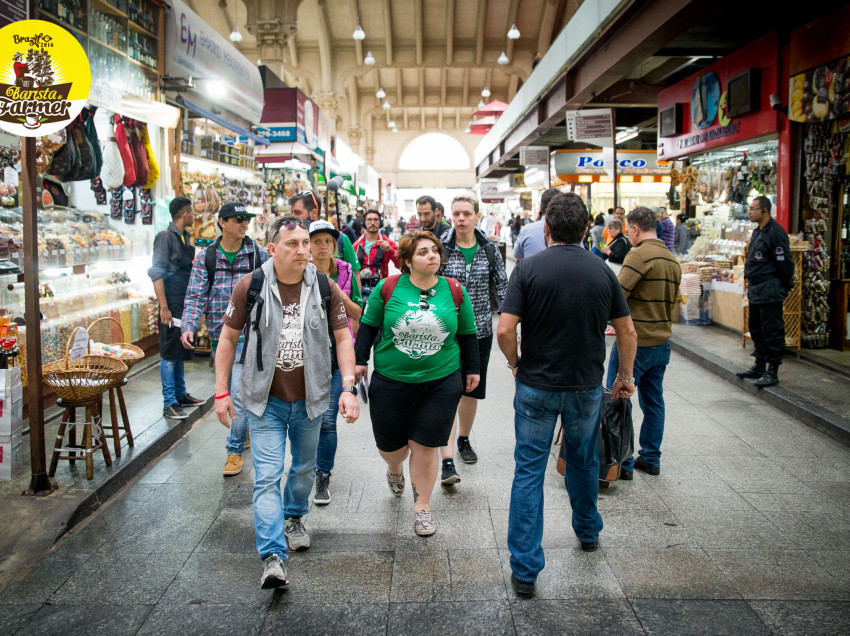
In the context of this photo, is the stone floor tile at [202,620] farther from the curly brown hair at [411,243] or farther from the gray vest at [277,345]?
the curly brown hair at [411,243]

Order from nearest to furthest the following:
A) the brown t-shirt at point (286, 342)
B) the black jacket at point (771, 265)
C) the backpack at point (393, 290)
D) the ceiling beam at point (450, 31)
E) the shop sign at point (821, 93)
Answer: the brown t-shirt at point (286, 342), the backpack at point (393, 290), the black jacket at point (771, 265), the shop sign at point (821, 93), the ceiling beam at point (450, 31)

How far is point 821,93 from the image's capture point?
6879mm

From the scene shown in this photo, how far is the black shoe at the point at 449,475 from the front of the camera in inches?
166

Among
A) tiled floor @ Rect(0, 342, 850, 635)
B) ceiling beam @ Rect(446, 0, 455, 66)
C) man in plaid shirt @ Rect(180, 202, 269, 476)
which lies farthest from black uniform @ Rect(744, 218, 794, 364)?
ceiling beam @ Rect(446, 0, 455, 66)

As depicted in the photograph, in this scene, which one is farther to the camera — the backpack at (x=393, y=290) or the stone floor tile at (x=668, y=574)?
the backpack at (x=393, y=290)

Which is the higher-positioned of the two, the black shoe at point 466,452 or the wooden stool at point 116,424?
the wooden stool at point 116,424

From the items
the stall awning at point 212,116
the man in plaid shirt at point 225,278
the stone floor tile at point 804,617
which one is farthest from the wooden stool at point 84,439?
the stall awning at point 212,116

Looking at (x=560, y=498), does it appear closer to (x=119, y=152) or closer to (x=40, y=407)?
(x=40, y=407)

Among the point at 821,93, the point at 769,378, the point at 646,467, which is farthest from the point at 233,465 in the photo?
the point at 821,93

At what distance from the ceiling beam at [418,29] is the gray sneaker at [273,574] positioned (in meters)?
25.6

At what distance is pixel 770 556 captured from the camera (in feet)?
10.8

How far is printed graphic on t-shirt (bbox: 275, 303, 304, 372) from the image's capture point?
10.3 feet

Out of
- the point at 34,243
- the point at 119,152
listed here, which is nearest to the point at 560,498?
the point at 34,243

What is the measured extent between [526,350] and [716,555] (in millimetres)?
1373
